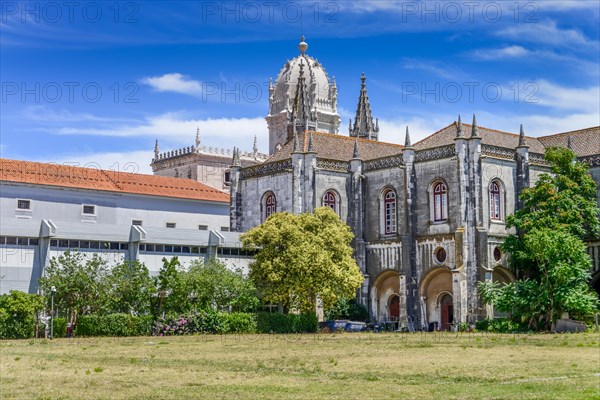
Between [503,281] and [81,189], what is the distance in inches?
1100

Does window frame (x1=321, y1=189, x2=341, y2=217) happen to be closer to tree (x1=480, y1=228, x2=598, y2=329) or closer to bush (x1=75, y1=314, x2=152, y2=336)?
tree (x1=480, y1=228, x2=598, y2=329)

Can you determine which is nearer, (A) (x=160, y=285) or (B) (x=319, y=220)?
(A) (x=160, y=285)

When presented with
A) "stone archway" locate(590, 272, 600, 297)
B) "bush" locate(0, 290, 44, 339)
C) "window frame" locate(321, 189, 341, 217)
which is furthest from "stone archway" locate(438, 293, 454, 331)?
"bush" locate(0, 290, 44, 339)

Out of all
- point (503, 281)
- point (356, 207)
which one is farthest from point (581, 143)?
point (356, 207)

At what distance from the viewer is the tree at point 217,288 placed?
48062 millimetres

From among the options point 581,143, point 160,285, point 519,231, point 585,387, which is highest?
point 581,143

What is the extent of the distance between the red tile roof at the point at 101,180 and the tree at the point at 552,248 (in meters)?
26.7

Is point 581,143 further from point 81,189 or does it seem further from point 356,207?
point 81,189

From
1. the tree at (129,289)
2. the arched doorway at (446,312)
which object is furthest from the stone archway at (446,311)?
the tree at (129,289)

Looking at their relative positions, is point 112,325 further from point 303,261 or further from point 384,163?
point 384,163

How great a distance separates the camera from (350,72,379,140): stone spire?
3135 inches

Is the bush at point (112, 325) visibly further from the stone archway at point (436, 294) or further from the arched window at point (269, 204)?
the stone archway at point (436, 294)

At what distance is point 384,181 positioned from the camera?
5756 centimetres

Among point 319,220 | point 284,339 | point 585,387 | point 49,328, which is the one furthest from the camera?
point 319,220
